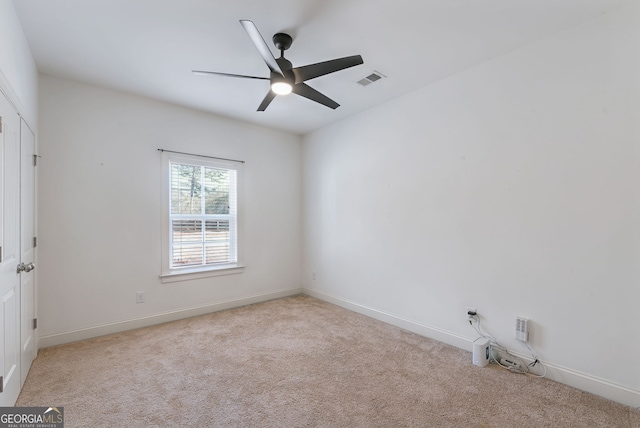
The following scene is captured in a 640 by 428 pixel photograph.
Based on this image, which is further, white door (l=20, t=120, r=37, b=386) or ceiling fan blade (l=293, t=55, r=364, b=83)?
white door (l=20, t=120, r=37, b=386)

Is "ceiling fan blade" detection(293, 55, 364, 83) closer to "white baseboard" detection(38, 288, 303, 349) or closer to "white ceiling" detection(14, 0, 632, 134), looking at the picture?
"white ceiling" detection(14, 0, 632, 134)

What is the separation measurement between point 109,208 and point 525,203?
4.22 metres

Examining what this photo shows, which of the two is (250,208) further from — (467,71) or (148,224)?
(467,71)

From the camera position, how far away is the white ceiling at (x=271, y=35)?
2033 millimetres

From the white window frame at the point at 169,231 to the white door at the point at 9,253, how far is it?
151 centimetres

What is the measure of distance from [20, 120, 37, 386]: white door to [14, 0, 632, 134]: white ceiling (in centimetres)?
87

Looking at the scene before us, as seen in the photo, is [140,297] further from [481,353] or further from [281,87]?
[481,353]

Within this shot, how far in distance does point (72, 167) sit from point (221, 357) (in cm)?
253

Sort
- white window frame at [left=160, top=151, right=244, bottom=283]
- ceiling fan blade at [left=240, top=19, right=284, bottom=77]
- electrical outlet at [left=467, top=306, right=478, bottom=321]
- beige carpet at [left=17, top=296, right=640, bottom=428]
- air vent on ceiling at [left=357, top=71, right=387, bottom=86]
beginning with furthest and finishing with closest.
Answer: white window frame at [left=160, top=151, right=244, bottom=283]
air vent on ceiling at [left=357, top=71, right=387, bottom=86]
electrical outlet at [left=467, top=306, right=478, bottom=321]
beige carpet at [left=17, top=296, right=640, bottom=428]
ceiling fan blade at [left=240, top=19, right=284, bottom=77]

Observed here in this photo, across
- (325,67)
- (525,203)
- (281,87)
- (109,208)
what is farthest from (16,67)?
(525,203)

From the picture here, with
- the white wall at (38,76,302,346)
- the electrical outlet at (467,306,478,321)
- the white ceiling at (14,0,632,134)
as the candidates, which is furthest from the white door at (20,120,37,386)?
the electrical outlet at (467,306,478,321)

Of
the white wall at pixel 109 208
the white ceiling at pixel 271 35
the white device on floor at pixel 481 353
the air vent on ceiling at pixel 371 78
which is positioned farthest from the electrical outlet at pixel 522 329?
the white wall at pixel 109 208

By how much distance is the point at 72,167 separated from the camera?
3.05 meters

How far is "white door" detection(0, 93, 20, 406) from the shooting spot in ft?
A: 5.81
